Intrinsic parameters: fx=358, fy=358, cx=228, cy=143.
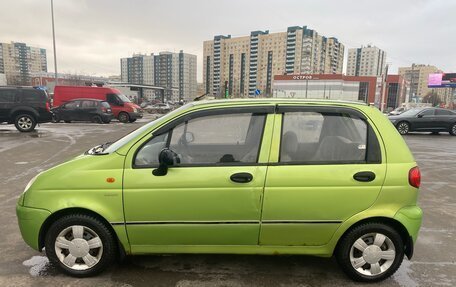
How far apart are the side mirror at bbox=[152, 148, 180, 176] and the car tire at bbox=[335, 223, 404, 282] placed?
5.58 ft

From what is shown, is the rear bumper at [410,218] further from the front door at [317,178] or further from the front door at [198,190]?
the front door at [198,190]

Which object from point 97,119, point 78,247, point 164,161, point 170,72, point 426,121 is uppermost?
point 170,72

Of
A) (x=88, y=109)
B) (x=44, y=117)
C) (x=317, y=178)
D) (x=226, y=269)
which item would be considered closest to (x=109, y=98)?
(x=88, y=109)

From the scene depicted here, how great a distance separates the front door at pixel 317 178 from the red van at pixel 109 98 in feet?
70.2

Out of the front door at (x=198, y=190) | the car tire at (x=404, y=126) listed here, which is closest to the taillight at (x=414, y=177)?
the front door at (x=198, y=190)

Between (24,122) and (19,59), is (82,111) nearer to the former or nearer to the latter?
(24,122)

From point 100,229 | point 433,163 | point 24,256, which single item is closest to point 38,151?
point 24,256

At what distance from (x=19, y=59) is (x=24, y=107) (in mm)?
101236

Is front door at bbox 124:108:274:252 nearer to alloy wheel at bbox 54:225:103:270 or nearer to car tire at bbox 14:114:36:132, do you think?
alloy wheel at bbox 54:225:103:270

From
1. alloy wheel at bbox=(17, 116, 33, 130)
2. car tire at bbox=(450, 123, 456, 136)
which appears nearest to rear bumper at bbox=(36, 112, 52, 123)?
alloy wheel at bbox=(17, 116, 33, 130)

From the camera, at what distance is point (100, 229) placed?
3.19 meters

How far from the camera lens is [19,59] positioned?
100375 millimetres

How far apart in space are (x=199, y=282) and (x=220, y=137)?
138 centimetres

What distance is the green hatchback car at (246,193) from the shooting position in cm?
310
